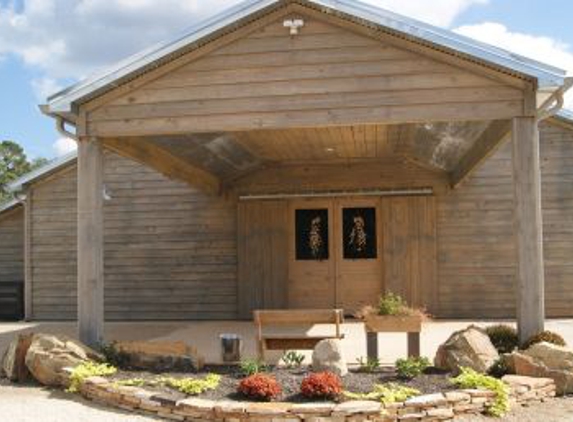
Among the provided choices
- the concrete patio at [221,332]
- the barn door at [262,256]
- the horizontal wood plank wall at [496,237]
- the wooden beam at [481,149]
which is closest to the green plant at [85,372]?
the concrete patio at [221,332]

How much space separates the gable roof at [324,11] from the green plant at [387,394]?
3.83m

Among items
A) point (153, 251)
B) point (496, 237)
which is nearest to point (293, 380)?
point (496, 237)

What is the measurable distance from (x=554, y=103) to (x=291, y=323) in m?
4.13

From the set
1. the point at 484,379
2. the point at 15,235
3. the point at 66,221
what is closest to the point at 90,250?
the point at 484,379

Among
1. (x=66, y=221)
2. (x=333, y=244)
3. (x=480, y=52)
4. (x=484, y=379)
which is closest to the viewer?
(x=484, y=379)

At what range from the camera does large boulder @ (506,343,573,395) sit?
7730 millimetres

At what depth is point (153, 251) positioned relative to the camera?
627 inches

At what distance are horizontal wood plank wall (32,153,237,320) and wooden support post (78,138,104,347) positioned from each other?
5970 mm

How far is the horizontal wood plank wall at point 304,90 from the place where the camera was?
9.06 metres

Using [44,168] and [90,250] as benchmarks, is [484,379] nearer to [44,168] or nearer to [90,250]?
[90,250]

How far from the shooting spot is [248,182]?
15.6 m

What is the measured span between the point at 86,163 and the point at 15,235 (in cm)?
820

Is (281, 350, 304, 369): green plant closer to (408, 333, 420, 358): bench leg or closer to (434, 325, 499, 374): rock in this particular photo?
(408, 333, 420, 358): bench leg

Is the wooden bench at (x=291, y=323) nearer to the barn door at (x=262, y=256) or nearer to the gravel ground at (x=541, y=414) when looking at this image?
the gravel ground at (x=541, y=414)
